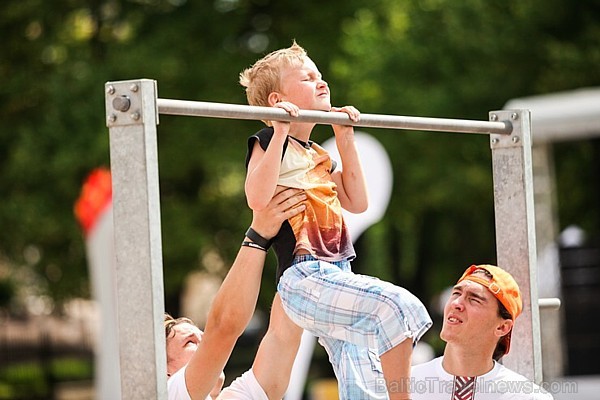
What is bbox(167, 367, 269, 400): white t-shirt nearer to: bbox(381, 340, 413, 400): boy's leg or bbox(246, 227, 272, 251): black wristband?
bbox(246, 227, 272, 251): black wristband

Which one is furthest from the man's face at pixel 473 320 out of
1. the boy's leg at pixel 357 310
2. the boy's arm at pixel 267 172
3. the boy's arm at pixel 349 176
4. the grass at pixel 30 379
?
the grass at pixel 30 379

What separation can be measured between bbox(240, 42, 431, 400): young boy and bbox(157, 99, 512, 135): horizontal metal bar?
41 millimetres

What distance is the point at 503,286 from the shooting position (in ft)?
12.3

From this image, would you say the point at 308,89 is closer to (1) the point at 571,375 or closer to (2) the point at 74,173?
(1) the point at 571,375

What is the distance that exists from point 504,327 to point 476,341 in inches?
4.1

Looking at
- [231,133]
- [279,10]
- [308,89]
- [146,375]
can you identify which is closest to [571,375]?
[231,133]

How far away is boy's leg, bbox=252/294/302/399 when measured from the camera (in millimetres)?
3562

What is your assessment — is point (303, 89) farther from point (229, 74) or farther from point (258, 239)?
point (229, 74)

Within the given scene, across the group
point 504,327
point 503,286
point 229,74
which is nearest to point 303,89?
point 503,286

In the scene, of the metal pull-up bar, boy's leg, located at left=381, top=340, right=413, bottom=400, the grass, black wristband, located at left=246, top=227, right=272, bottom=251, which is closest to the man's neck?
boy's leg, located at left=381, top=340, right=413, bottom=400

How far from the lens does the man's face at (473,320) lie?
3775 mm

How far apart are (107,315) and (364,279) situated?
35.2 ft

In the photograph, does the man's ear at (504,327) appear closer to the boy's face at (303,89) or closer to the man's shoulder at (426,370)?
the man's shoulder at (426,370)

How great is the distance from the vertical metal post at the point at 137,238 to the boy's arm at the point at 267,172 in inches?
20.0
